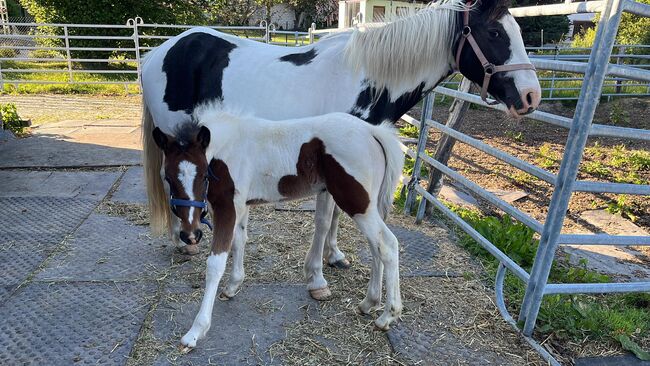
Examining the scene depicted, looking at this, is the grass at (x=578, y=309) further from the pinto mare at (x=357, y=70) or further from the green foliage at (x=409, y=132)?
the green foliage at (x=409, y=132)

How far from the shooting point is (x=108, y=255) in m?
3.41

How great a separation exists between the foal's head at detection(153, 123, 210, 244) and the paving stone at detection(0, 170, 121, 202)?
266cm

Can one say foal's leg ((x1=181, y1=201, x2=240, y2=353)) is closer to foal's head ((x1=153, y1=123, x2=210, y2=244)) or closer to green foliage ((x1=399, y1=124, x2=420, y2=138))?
foal's head ((x1=153, y1=123, x2=210, y2=244))

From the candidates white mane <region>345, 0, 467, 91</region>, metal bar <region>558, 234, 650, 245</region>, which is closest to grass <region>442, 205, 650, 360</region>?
metal bar <region>558, 234, 650, 245</region>

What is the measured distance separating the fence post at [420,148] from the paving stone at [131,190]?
106 inches

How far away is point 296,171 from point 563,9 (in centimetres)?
185

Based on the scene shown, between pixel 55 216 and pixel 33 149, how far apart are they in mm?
2644

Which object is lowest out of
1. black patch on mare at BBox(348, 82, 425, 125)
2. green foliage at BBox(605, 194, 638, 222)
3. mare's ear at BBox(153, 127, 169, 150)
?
green foliage at BBox(605, 194, 638, 222)

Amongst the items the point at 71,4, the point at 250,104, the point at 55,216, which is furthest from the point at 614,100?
the point at 71,4

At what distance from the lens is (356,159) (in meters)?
2.44

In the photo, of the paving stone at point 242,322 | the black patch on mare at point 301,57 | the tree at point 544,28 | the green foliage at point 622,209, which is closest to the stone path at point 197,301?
the paving stone at point 242,322

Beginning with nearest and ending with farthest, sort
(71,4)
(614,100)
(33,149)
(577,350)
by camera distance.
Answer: (577,350), (33,149), (614,100), (71,4)

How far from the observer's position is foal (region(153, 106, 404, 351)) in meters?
2.46

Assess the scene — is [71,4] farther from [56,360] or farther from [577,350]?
[577,350]
